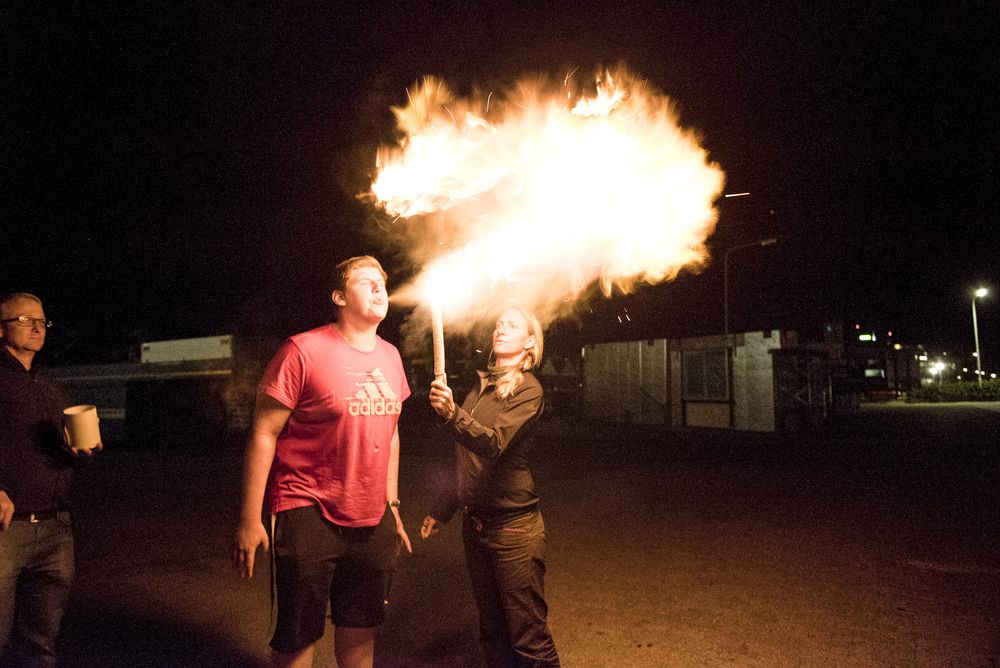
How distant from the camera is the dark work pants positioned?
9.78 ft

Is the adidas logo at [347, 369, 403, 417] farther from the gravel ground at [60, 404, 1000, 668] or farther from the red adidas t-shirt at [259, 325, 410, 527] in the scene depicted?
the gravel ground at [60, 404, 1000, 668]

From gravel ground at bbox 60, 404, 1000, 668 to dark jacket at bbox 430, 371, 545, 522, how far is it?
1447 mm

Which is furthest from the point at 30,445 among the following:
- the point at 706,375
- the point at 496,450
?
the point at 706,375

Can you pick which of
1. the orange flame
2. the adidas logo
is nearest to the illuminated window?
the orange flame

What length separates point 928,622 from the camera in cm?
451

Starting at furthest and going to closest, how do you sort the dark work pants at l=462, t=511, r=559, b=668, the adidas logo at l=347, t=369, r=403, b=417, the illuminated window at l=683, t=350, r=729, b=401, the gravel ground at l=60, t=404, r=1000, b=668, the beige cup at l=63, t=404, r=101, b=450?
the illuminated window at l=683, t=350, r=729, b=401, the gravel ground at l=60, t=404, r=1000, b=668, the beige cup at l=63, t=404, r=101, b=450, the dark work pants at l=462, t=511, r=559, b=668, the adidas logo at l=347, t=369, r=403, b=417

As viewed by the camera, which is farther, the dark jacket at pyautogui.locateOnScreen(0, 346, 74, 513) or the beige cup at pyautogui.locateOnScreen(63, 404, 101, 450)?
the beige cup at pyautogui.locateOnScreen(63, 404, 101, 450)


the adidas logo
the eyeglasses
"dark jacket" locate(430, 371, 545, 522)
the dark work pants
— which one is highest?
the eyeglasses

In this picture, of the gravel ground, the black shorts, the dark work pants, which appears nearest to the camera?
the black shorts

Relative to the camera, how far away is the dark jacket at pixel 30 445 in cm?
305

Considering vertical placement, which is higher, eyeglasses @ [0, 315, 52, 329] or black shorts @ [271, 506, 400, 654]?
eyeglasses @ [0, 315, 52, 329]

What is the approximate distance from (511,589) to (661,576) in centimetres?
317

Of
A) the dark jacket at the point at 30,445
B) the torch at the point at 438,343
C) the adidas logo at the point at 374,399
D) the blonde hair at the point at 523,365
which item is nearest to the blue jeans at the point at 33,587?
the dark jacket at the point at 30,445

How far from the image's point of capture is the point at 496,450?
9.80 ft
